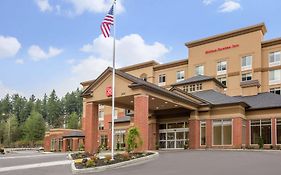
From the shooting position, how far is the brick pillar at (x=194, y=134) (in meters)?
40.3

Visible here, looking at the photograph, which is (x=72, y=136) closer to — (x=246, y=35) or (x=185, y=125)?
(x=185, y=125)

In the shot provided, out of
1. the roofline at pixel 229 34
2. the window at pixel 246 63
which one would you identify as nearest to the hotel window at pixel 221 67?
the window at pixel 246 63

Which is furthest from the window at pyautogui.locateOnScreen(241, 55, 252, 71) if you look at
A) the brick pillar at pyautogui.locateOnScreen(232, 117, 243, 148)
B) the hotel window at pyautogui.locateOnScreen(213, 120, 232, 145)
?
the brick pillar at pyautogui.locateOnScreen(232, 117, 243, 148)

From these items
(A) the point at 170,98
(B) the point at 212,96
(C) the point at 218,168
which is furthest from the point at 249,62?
(C) the point at 218,168

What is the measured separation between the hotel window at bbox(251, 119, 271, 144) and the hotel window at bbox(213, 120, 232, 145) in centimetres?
320

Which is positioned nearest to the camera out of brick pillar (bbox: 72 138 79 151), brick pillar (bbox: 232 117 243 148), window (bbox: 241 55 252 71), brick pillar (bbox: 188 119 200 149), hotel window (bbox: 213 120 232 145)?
brick pillar (bbox: 232 117 243 148)

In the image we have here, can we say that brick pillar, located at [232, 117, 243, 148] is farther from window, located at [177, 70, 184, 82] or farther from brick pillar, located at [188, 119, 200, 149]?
window, located at [177, 70, 184, 82]

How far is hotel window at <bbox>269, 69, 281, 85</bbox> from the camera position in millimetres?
53122

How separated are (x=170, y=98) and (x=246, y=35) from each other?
25641 millimetres

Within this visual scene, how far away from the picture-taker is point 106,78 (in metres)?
32.8

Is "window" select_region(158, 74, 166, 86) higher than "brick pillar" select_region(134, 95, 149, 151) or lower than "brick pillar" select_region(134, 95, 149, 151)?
higher

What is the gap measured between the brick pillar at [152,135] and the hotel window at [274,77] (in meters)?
20.9

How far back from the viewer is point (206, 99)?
41656mm

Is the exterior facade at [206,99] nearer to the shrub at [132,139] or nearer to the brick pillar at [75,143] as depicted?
the shrub at [132,139]
